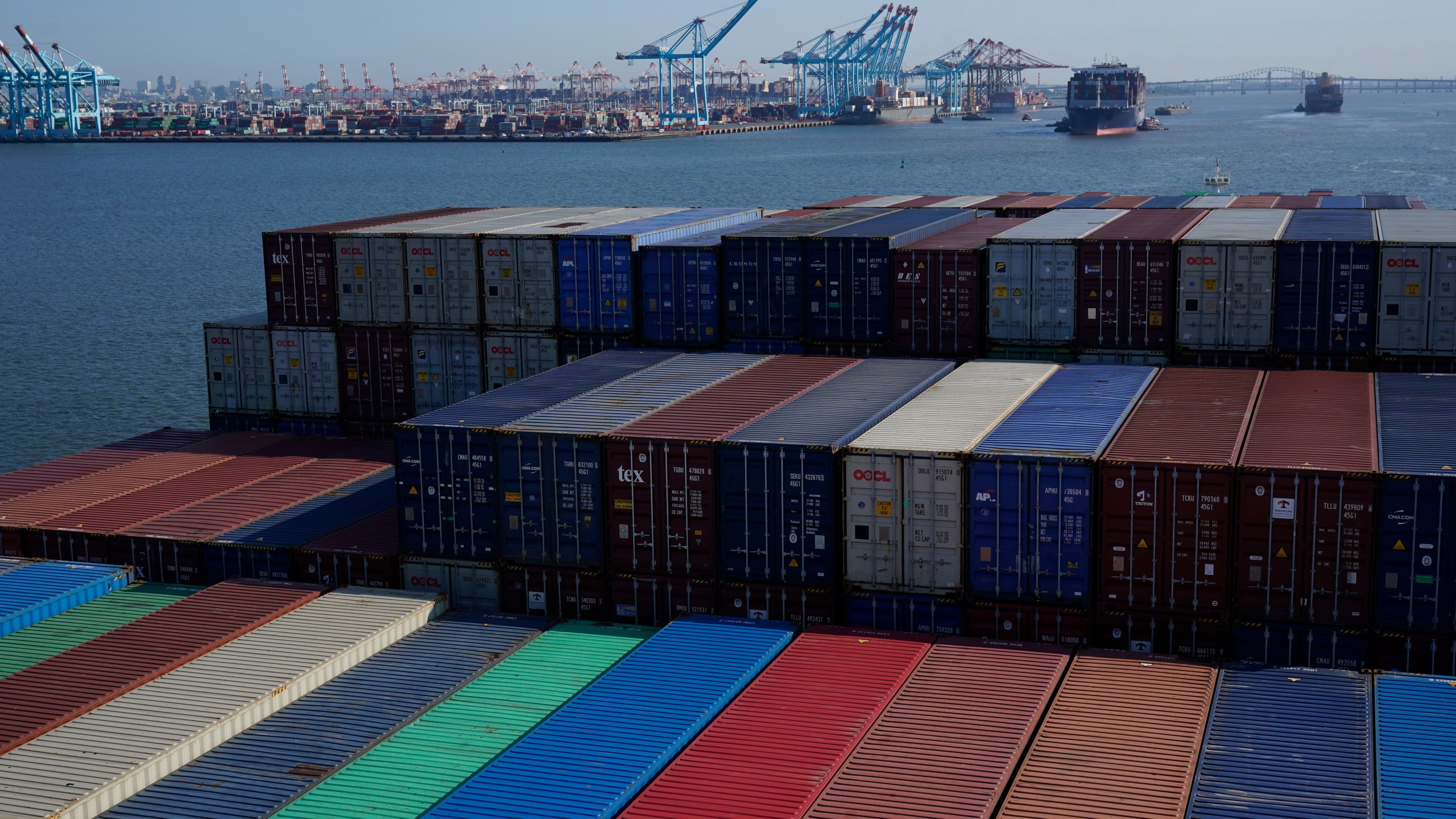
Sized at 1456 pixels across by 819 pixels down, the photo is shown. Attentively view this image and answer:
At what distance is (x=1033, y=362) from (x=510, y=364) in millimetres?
15057

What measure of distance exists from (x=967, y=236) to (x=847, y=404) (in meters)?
13.9

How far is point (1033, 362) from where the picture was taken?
109 feet

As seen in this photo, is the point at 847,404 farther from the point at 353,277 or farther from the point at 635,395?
the point at 353,277

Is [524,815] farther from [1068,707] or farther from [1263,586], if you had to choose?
[1263,586]

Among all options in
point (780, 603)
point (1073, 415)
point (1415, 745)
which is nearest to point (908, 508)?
point (780, 603)

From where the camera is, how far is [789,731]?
20.5 meters

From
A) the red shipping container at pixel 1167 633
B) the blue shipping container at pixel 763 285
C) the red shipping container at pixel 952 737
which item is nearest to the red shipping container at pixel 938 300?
the blue shipping container at pixel 763 285

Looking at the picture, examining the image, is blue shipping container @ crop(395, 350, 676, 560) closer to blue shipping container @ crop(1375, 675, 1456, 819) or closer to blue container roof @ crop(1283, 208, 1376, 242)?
blue shipping container @ crop(1375, 675, 1456, 819)

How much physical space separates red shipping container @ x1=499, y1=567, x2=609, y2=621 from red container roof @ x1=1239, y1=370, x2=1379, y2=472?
12.3 meters

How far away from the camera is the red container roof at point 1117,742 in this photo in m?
18.0

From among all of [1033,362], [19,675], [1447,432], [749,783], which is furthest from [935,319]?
[19,675]

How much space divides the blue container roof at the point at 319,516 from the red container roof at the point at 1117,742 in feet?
55.7

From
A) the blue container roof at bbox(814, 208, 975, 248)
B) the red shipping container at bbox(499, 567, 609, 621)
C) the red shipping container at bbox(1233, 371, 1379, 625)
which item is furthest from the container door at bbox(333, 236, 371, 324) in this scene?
the red shipping container at bbox(1233, 371, 1379, 625)

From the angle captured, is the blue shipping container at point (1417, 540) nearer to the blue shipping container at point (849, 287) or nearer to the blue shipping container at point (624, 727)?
the blue shipping container at point (624, 727)
